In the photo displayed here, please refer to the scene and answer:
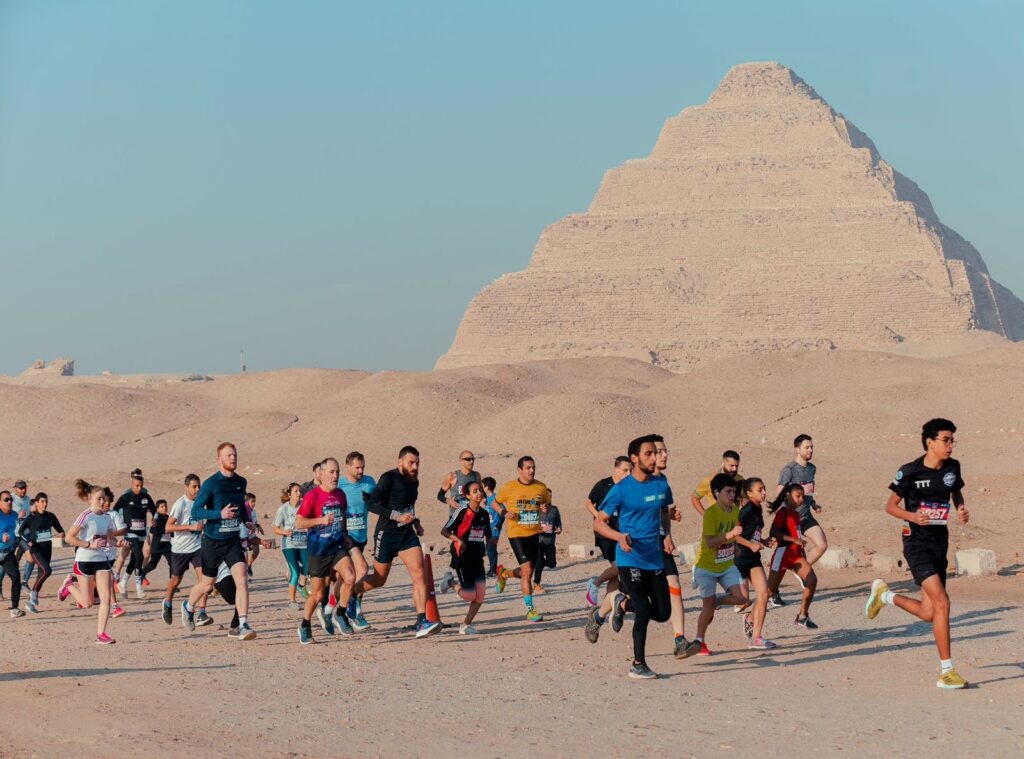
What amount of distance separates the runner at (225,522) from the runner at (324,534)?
0.42m

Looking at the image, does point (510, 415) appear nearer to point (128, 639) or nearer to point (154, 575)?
point (154, 575)

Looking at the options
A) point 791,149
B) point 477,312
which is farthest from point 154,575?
point 791,149

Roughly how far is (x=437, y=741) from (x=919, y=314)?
145 m

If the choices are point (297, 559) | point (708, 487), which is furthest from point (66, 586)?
point (708, 487)

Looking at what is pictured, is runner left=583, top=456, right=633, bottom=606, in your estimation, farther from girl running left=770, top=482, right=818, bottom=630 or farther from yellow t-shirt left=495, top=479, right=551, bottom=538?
girl running left=770, top=482, right=818, bottom=630

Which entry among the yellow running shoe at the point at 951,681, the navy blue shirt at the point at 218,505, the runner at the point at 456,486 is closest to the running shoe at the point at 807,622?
the yellow running shoe at the point at 951,681

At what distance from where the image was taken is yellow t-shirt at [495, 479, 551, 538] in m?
12.6

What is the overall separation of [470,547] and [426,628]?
637mm

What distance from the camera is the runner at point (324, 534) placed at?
437 inches

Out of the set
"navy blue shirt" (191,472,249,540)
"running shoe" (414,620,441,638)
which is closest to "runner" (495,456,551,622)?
"running shoe" (414,620,441,638)

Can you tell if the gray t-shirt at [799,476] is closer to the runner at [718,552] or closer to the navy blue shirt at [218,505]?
the runner at [718,552]

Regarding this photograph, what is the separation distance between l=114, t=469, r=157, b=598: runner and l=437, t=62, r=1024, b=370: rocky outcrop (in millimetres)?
126663

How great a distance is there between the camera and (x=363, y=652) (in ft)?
36.0

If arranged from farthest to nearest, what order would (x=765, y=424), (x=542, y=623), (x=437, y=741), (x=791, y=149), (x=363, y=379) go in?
(x=791, y=149), (x=363, y=379), (x=765, y=424), (x=542, y=623), (x=437, y=741)
